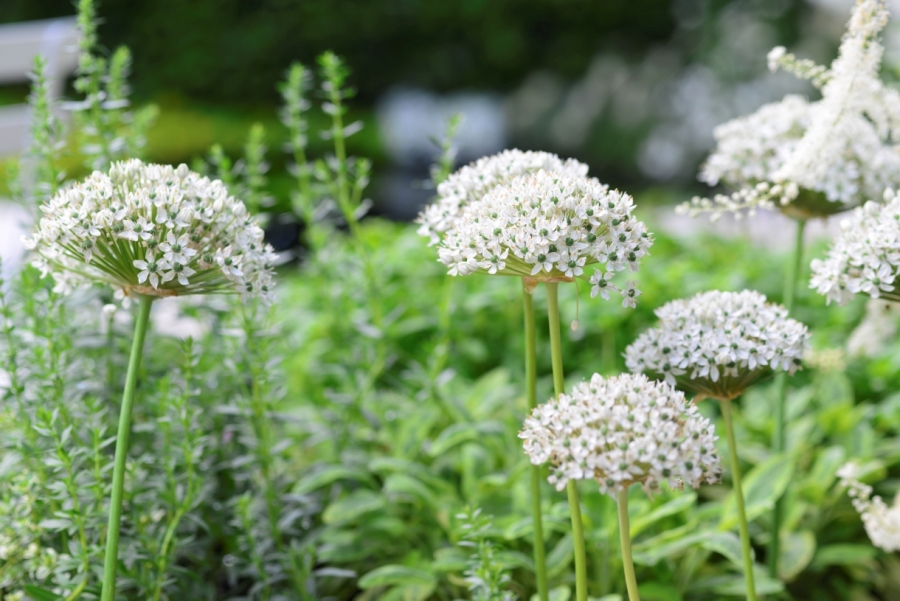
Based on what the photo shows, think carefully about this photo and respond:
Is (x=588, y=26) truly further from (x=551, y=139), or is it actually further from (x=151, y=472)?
(x=151, y=472)

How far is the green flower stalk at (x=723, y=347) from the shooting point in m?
1.29

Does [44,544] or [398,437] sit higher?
[398,437]

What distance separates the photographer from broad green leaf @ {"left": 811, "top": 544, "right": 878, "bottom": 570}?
6.89 feet

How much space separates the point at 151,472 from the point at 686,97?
1062 centimetres

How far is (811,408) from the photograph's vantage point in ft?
9.82

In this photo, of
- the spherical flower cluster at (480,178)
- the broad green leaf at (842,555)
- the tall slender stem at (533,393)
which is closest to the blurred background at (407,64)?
the broad green leaf at (842,555)

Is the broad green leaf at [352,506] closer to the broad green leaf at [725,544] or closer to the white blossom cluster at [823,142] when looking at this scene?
the broad green leaf at [725,544]

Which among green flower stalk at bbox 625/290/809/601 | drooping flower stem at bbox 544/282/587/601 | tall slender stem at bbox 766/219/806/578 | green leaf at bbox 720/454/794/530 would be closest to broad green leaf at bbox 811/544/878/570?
tall slender stem at bbox 766/219/806/578

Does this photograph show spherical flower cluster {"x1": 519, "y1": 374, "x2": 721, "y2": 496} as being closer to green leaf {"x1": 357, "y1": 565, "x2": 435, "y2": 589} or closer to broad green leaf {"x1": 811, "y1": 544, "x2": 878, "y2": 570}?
green leaf {"x1": 357, "y1": 565, "x2": 435, "y2": 589}

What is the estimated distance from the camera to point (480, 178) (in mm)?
1451

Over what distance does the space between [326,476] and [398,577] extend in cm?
38

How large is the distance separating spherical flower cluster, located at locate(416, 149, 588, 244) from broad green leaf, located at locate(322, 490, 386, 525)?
0.91 meters

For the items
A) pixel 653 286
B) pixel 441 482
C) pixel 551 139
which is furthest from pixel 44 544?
pixel 551 139

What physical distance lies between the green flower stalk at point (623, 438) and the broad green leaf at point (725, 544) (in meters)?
0.77
